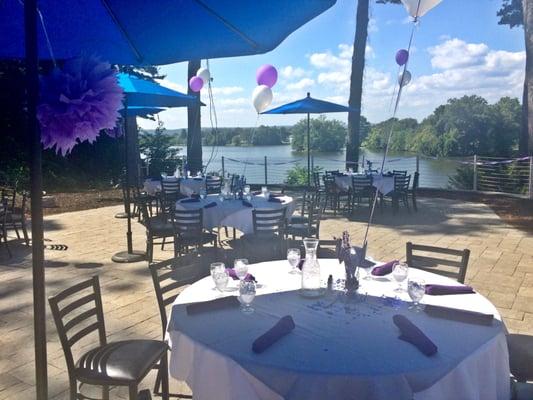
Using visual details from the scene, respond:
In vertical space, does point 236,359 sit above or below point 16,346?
above

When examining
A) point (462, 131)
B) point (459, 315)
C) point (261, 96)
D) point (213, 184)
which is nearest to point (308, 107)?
point (261, 96)

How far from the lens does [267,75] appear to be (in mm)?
8680

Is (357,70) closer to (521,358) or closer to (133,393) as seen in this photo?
(521,358)

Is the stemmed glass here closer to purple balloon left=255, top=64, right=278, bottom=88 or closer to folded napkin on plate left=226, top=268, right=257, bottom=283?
folded napkin on plate left=226, top=268, right=257, bottom=283

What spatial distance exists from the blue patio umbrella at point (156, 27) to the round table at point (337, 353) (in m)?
1.38

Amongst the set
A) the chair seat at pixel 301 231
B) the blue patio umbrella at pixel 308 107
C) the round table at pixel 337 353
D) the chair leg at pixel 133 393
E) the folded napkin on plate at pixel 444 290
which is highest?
the blue patio umbrella at pixel 308 107

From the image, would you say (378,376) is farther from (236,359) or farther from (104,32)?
(104,32)

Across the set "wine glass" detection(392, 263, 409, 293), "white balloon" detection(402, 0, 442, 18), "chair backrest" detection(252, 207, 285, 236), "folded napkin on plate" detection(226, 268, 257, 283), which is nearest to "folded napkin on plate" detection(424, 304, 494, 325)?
"wine glass" detection(392, 263, 409, 293)

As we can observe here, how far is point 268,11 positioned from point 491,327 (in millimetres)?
1738

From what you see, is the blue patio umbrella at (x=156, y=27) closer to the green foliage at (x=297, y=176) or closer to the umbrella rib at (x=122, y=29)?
the umbrella rib at (x=122, y=29)

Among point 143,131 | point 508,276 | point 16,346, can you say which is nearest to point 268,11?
point 16,346

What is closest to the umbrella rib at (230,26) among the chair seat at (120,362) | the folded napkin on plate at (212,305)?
the folded napkin on plate at (212,305)

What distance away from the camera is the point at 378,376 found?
1563mm

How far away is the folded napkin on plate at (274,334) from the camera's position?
1.75 metres
